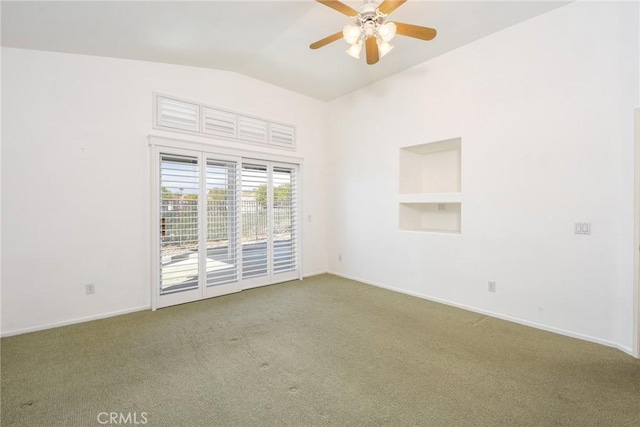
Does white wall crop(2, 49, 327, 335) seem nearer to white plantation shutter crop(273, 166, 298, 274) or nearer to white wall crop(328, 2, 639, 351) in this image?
white plantation shutter crop(273, 166, 298, 274)

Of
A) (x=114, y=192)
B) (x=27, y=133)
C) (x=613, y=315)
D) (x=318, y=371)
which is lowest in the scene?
(x=318, y=371)

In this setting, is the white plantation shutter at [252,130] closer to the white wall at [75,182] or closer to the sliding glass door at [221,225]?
the sliding glass door at [221,225]

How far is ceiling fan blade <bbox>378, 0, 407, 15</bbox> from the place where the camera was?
7.66 ft

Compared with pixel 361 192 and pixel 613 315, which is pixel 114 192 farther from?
pixel 613 315

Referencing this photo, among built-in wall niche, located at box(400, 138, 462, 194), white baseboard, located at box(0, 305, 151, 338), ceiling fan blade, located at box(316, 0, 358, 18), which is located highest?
ceiling fan blade, located at box(316, 0, 358, 18)

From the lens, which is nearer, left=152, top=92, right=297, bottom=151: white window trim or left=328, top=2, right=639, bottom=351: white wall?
left=328, top=2, right=639, bottom=351: white wall

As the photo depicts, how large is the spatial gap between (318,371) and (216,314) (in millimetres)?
1771

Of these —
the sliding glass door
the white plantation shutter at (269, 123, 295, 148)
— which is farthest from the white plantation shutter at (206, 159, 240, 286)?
the white plantation shutter at (269, 123, 295, 148)

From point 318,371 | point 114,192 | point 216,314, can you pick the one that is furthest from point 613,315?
point 114,192

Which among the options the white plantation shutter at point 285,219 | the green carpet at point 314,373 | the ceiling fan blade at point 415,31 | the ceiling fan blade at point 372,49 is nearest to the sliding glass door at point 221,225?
the white plantation shutter at point 285,219

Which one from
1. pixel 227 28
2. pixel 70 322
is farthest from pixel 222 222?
pixel 227 28

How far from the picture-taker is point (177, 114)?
12.7 ft

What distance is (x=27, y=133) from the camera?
298 centimetres

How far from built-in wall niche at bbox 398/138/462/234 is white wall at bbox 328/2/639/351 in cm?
18
